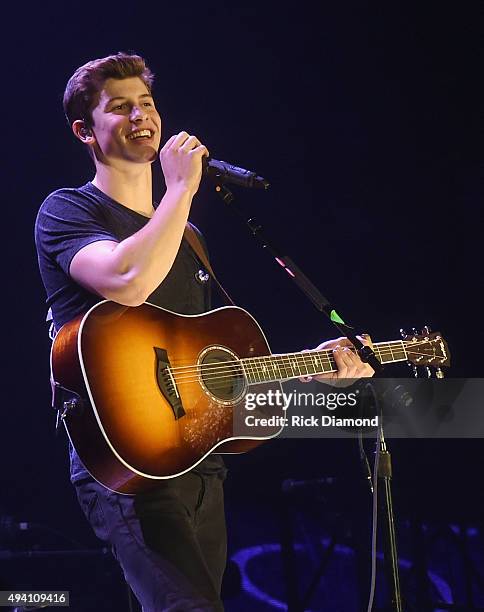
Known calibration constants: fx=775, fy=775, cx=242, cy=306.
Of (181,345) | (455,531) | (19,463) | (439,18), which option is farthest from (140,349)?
(439,18)

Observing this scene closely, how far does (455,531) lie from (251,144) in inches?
107

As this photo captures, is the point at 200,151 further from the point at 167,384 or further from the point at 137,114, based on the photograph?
the point at 167,384

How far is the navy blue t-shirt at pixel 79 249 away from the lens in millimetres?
2201

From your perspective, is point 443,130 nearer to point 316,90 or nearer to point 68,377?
point 316,90

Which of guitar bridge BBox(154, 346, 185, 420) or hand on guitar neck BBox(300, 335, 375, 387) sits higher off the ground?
guitar bridge BBox(154, 346, 185, 420)

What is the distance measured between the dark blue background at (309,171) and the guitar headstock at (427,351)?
6.42 ft

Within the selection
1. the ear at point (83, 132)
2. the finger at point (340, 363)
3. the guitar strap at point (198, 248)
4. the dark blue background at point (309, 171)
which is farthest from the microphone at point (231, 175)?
the dark blue background at point (309, 171)

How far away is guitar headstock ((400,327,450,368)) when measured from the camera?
9.35ft

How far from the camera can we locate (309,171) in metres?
5.02

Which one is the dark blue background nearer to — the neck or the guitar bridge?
the neck

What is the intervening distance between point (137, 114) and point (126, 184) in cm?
22

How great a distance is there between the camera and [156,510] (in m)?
2.01

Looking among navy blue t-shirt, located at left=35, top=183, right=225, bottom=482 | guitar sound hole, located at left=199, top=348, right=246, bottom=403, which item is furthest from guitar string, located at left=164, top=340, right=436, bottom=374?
navy blue t-shirt, located at left=35, top=183, right=225, bottom=482

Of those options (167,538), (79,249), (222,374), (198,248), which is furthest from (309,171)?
(167,538)
